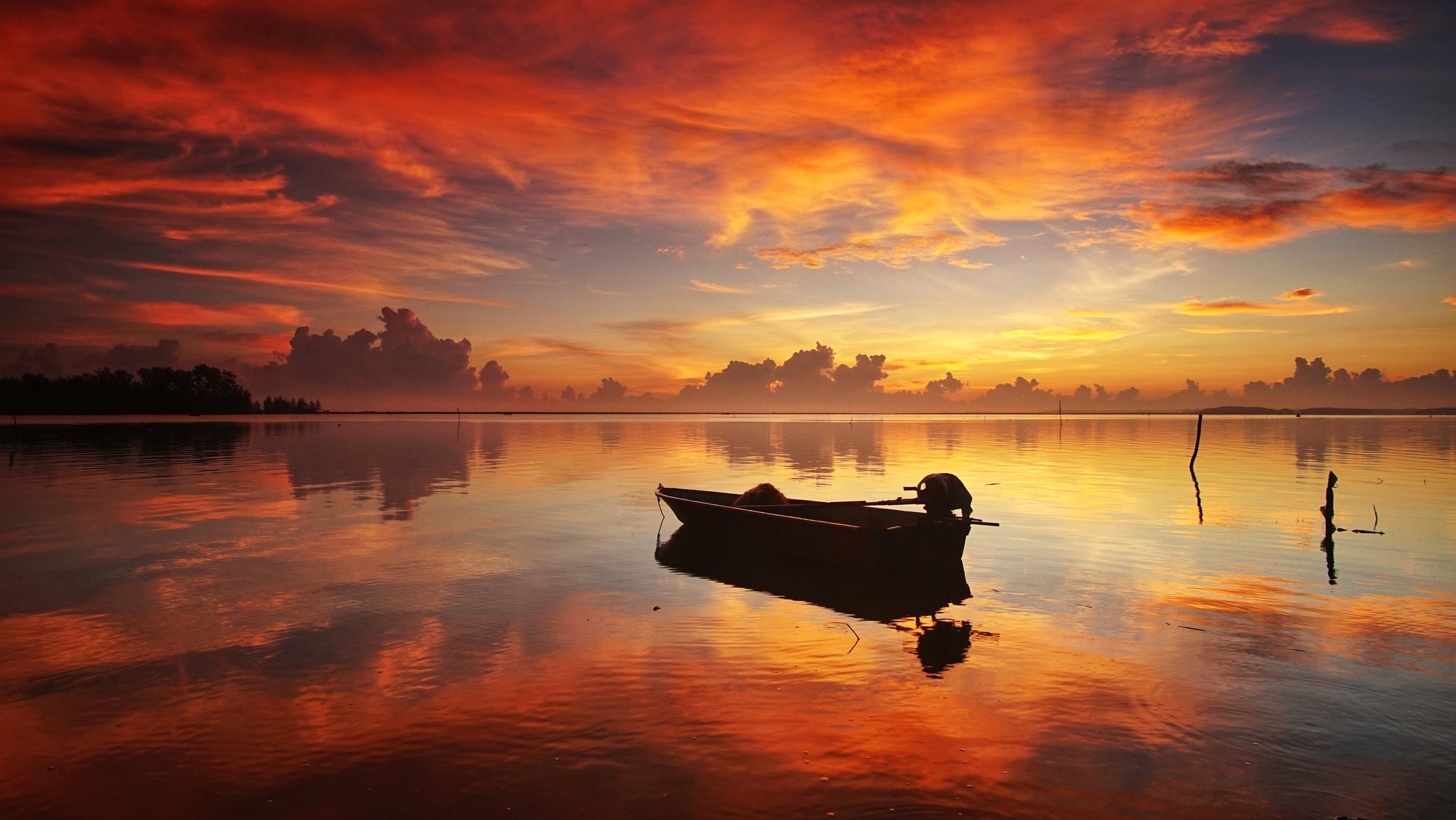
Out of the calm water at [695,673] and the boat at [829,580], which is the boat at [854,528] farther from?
the calm water at [695,673]

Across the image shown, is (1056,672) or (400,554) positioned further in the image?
(400,554)

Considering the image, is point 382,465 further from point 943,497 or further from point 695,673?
point 695,673

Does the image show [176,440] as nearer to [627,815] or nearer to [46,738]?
[46,738]

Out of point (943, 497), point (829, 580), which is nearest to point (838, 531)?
point (829, 580)

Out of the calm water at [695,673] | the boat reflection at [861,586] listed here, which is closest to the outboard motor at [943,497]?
the boat reflection at [861,586]

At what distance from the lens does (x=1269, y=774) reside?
25.7ft

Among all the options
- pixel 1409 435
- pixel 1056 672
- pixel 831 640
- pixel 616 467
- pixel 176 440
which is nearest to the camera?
pixel 1056 672

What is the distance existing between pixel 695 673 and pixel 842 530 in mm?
7409

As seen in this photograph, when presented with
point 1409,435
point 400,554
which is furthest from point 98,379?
point 1409,435

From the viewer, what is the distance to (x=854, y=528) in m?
17.0

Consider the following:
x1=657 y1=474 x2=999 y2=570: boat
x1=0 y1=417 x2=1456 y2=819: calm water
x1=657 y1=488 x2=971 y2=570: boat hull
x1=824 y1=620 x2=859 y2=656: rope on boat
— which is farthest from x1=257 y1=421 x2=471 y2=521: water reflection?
x1=824 y1=620 x2=859 y2=656: rope on boat

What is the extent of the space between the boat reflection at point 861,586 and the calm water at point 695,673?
0.13m

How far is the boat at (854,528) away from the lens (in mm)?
16812

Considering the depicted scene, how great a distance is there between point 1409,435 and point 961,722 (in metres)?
120
